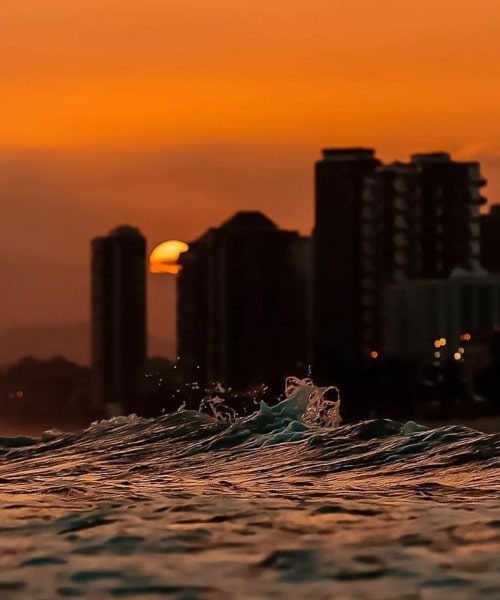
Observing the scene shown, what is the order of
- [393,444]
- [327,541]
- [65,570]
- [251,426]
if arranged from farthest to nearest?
[251,426]
[393,444]
[327,541]
[65,570]

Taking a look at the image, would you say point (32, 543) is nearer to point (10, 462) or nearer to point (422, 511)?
point (422, 511)

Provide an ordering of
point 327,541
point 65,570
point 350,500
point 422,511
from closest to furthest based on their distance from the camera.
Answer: point 65,570
point 327,541
point 422,511
point 350,500

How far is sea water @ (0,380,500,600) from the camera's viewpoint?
556 inches

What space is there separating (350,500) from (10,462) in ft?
30.5

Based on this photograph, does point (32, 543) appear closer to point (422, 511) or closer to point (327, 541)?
point (327, 541)

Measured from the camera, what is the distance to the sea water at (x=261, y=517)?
46.3ft

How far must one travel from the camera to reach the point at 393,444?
88.0 feet

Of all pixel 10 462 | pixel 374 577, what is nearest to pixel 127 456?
pixel 10 462

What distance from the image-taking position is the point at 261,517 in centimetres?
1750

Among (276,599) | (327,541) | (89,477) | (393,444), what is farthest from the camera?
(393,444)

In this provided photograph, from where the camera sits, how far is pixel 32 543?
15.9 metres

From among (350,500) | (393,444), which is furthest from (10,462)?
(350,500)

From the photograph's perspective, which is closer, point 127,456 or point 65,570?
point 65,570

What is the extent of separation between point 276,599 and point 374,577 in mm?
1143
